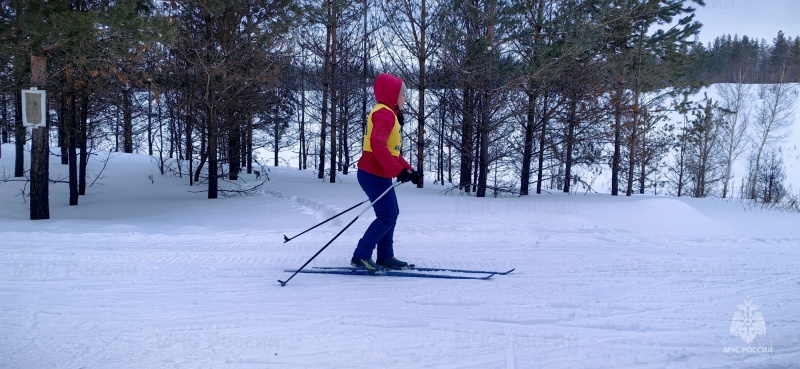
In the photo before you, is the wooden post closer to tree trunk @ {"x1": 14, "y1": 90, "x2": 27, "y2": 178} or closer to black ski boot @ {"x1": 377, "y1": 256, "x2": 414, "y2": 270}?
tree trunk @ {"x1": 14, "y1": 90, "x2": 27, "y2": 178}

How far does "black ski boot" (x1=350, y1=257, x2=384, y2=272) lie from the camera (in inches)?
199

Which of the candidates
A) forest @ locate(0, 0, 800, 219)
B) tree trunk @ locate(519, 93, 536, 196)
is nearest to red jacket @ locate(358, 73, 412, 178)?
forest @ locate(0, 0, 800, 219)

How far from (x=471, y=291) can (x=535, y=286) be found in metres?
0.64

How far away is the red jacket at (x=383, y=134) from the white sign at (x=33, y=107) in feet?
23.0

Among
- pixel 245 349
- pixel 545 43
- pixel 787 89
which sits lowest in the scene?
pixel 245 349

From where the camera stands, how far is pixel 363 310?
3.98m

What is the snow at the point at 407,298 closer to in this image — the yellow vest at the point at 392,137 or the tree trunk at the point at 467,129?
the yellow vest at the point at 392,137

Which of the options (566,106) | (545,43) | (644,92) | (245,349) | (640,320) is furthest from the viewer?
(644,92)

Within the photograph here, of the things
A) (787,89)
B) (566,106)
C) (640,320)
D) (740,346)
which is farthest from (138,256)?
(787,89)

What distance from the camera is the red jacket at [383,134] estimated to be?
15.8 ft

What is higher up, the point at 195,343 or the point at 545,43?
the point at 545,43

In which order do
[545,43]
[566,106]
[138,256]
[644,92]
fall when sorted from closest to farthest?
[138,256] → [545,43] → [566,106] → [644,92]

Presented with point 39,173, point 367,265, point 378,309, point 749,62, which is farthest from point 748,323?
point 749,62

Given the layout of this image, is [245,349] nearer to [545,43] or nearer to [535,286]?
[535,286]
